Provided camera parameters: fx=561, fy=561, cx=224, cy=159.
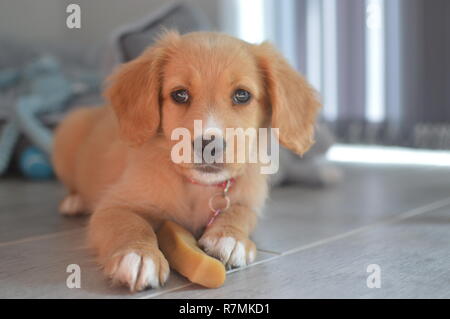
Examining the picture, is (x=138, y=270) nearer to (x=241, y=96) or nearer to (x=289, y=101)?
(x=241, y=96)

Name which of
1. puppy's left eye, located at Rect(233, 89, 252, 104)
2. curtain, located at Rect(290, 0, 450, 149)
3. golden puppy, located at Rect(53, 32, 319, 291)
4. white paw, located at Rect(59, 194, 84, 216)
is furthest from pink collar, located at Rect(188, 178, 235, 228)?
curtain, located at Rect(290, 0, 450, 149)

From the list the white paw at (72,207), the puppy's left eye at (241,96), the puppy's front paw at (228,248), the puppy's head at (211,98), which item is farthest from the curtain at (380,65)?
the puppy's front paw at (228,248)

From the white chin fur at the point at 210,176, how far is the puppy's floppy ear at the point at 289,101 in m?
0.26

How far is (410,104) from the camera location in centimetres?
488

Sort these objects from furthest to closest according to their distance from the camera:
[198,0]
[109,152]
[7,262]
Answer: [198,0] < [109,152] < [7,262]

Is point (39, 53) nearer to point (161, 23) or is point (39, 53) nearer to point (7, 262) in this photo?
point (161, 23)

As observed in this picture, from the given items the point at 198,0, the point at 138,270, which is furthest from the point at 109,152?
the point at 198,0

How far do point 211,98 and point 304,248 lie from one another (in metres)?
0.60

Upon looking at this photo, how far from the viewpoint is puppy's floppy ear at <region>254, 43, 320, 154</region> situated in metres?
1.89

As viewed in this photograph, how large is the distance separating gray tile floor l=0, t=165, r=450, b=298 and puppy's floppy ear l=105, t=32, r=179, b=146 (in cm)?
43

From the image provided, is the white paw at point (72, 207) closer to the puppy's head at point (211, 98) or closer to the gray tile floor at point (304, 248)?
the gray tile floor at point (304, 248)

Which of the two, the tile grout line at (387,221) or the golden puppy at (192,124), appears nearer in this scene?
the golden puppy at (192,124)

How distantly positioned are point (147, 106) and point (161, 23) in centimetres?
144

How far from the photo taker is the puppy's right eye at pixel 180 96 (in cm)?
177
